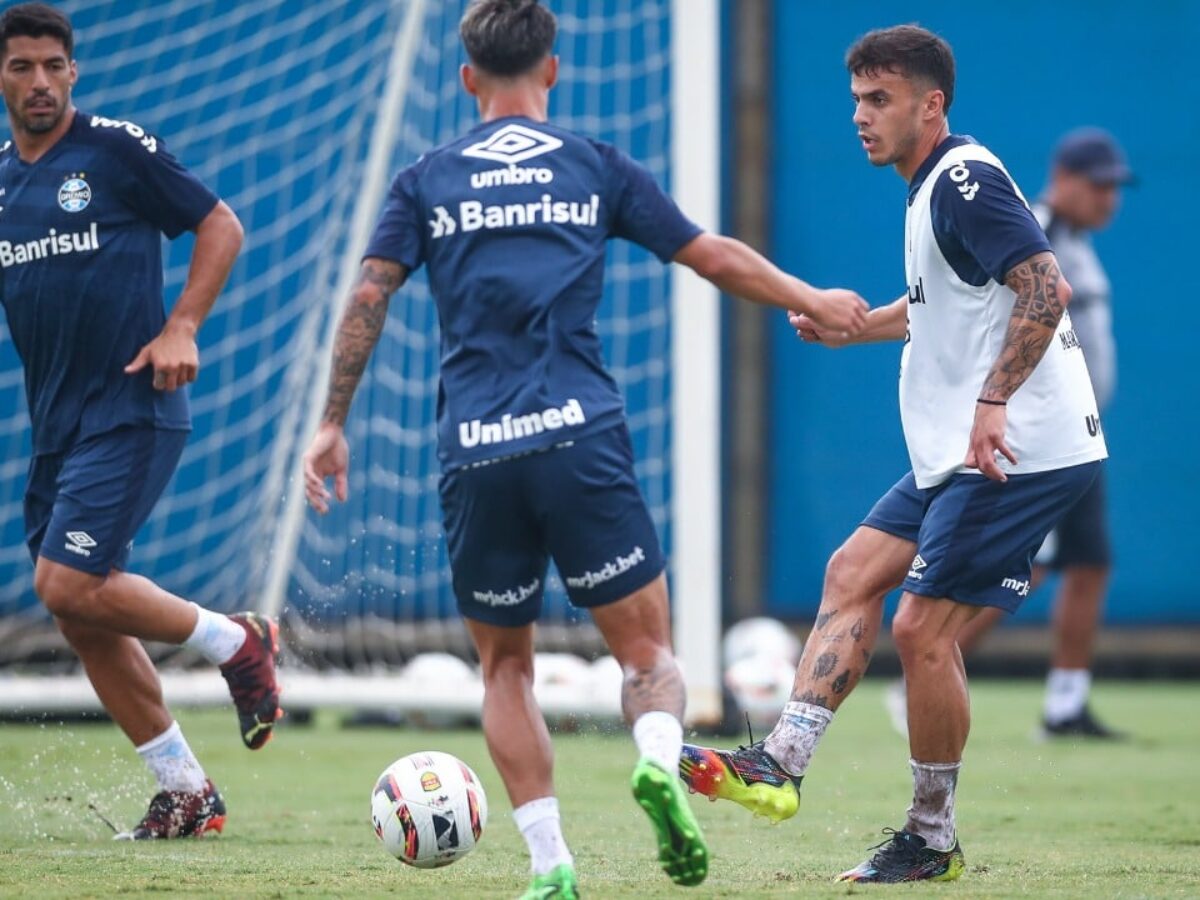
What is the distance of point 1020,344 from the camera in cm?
459

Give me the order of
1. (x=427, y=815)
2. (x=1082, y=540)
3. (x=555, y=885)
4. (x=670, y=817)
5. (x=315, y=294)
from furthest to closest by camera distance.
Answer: (x=315, y=294)
(x=1082, y=540)
(x=427, y=815)
(x=555, y=885)
(x=670, y=817)

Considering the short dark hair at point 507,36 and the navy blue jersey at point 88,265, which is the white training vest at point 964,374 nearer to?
the short dark hair at point 507,36

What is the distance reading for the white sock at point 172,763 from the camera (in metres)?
5.67

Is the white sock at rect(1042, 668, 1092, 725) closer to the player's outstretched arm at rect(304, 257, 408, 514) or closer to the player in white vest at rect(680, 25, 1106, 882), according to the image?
the player in white vest at rect(680, 25, 1106, 882)

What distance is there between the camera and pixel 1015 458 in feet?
15.3

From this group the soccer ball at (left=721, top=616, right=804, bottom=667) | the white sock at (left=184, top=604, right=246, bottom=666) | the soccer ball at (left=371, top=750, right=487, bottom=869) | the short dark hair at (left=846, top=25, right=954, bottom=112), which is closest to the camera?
the soccer ball at (left=371, top=750, right=487, bottom=869)

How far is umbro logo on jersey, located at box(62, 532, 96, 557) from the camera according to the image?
549 centimetres

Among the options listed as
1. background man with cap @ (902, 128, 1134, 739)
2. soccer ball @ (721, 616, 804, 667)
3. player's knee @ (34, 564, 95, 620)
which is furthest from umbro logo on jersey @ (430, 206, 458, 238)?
soccer ball @ (721, 616, 804, 667)

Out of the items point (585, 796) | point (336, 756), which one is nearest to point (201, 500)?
point (336, 756)

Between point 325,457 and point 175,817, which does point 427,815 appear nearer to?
point 325,457

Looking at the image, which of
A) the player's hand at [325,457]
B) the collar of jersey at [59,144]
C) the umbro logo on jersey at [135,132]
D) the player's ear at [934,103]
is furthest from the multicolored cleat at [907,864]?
the collar of jersey at [59,144]

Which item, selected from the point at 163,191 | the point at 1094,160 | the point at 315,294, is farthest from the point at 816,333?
the point at 315,294

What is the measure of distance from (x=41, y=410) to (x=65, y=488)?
0.29 metres

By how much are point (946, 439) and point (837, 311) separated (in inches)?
25.2
